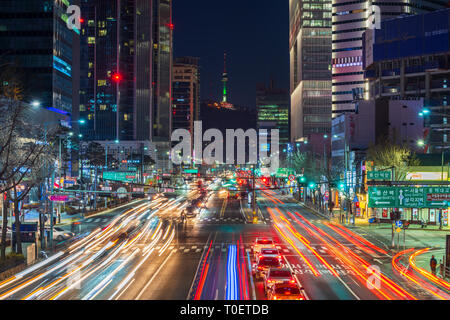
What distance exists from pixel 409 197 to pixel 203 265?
62.6 feet

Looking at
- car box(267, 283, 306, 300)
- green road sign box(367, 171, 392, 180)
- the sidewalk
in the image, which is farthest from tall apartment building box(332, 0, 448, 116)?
car box(267, 283, 306, 300)

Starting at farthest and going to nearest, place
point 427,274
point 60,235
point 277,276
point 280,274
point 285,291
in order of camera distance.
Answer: point 60,235 → point 427,274 → point 280,274 → point 277,276 → point 285,291

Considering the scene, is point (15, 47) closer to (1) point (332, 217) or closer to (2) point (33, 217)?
(2) point (33, 217)

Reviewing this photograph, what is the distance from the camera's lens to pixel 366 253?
43.0 m

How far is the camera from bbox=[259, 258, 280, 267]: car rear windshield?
3114cm

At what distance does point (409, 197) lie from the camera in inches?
1657

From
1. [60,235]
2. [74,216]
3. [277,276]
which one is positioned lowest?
[74,216]

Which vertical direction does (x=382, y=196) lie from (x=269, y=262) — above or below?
above

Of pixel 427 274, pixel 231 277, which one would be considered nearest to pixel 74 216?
pixel 231 277

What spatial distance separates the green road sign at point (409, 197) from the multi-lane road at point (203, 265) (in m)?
4.54

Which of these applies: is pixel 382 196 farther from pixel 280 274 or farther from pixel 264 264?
pixel 280 274
